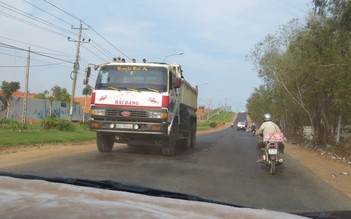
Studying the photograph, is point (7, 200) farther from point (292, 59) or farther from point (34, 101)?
point (34, 101)

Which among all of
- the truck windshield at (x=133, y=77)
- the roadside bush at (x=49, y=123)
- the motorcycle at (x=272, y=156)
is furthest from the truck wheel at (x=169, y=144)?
the roadside bush at (x=49, y=123)

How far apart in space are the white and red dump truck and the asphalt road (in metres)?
0.76

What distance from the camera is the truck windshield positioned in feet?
43.7

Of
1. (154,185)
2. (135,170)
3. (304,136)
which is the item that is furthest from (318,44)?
(304,136)

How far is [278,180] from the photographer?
10.2 metres

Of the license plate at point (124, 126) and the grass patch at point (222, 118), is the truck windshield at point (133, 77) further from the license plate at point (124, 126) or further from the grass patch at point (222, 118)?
the grass patch at point (222, 118)

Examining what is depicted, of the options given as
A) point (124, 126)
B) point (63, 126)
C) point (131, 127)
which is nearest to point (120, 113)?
point (124, 126)

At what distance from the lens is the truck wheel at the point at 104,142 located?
569 inches

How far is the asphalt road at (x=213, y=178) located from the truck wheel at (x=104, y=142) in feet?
3.71

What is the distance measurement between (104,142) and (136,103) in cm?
244

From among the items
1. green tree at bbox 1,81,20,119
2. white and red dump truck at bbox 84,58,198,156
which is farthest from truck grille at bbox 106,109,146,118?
green tree at bbox 1,81,20,119

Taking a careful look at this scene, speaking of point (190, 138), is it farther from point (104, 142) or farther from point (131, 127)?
point (131, 127)

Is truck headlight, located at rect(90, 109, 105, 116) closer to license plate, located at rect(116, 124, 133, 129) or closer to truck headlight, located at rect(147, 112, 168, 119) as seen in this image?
license plate, located at rect(116, 124, 133, 129)

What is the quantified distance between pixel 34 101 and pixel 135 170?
1428 inches
